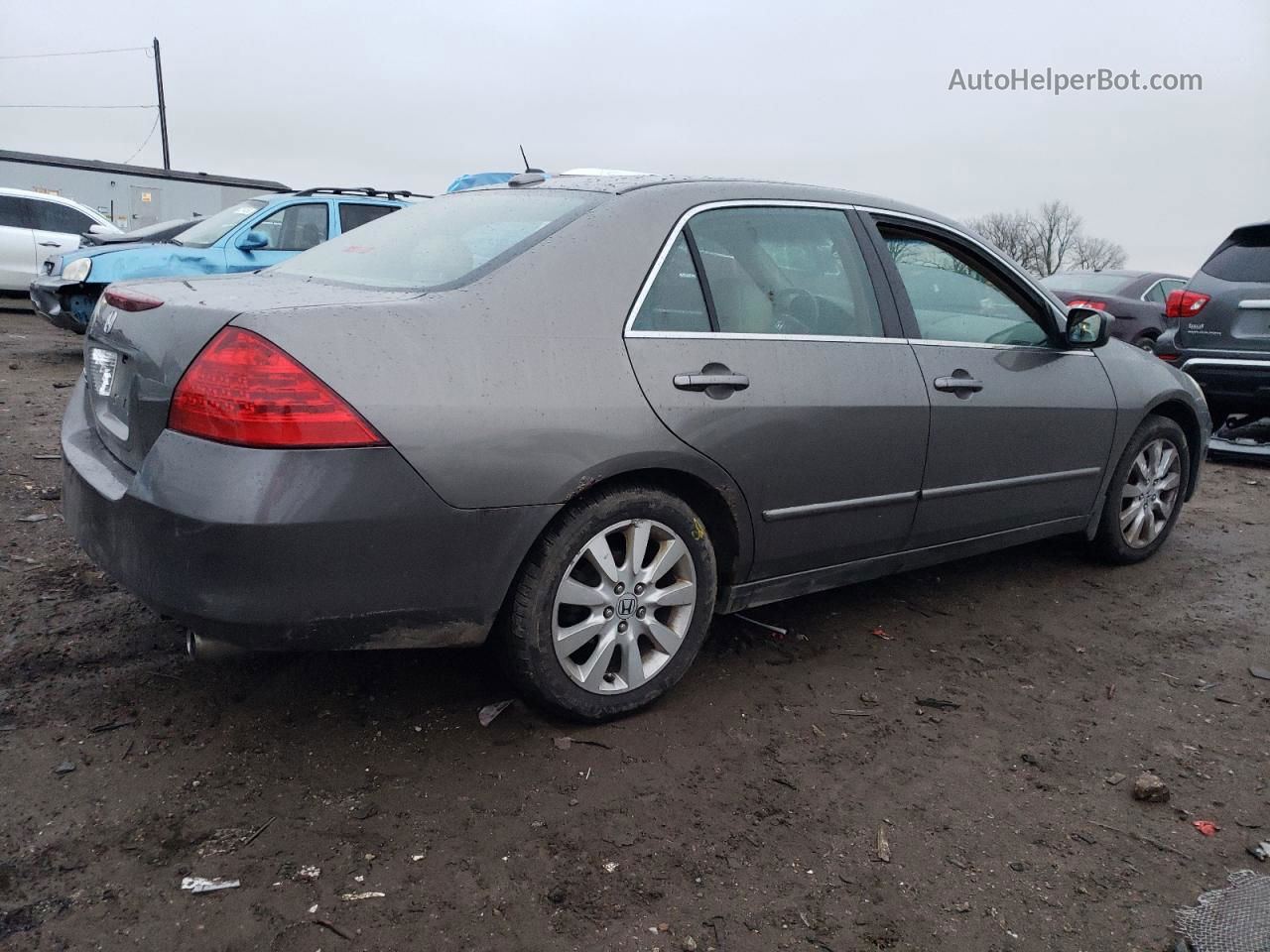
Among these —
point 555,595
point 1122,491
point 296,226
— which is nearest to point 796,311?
point 555,595

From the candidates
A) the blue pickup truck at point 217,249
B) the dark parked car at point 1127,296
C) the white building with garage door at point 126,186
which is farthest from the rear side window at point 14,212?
the dark parked car at point 1127,296

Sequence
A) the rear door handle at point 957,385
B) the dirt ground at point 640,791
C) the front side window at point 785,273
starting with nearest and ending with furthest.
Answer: the dirt ground at point 640,791 < the front side window at point 785,273 < the rear door handle at point 957,385

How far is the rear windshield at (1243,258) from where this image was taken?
7.19 metres

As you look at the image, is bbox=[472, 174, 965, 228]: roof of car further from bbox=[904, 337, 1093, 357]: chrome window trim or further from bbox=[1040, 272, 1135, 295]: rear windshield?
bbox=[1040, 272, 1135, 295]: rear windshield

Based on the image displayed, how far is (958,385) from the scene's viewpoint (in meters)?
3.67

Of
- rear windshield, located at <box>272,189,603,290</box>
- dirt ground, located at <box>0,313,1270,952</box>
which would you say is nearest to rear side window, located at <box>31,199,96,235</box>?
dirt ground, located at <box>0,313,1270,952</box>

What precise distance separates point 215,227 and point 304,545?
822cm

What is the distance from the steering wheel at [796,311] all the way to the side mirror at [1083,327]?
56.8 inches

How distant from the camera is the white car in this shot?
539 inches

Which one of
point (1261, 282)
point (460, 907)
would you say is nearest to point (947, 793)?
point (460, 907)

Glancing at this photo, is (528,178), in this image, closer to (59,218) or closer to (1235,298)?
(1235,298)

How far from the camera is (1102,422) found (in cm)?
434

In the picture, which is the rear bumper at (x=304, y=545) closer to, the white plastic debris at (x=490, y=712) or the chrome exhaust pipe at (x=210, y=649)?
the chrome exhaust pipe at (x=210, y=649)

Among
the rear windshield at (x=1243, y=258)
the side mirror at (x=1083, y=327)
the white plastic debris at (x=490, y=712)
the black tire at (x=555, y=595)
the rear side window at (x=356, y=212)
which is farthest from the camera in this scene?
the rear side window at (x=356, y=212)
